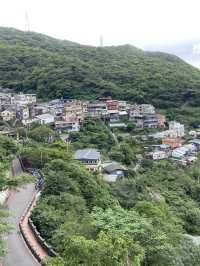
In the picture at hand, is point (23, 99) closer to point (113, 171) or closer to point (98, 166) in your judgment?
point (98, 166)

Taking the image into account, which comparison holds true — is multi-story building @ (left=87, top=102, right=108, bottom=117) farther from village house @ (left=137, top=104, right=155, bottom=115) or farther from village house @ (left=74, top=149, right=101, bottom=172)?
village house @ (left=74, top=149, right=101, bottom=172)

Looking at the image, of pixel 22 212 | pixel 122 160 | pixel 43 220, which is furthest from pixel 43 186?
pixel 122 160

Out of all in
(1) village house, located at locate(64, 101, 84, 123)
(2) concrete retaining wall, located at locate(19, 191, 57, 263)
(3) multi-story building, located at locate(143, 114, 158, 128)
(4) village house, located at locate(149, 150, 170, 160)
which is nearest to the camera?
(2) concrete retaining wall, located at locate(19, 191, 57, 263)

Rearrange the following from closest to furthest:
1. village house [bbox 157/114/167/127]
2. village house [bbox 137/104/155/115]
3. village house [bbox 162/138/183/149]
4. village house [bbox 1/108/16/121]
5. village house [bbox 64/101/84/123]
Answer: village house [bbox 162/138/183/149] → village house [bbox 64/101/84/123] → village house [bbox 1/108/16/121] → village house [bbox 157/114/167/127] → village house [bbox 137/104/155/115]

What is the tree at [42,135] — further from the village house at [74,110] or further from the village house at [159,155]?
the village house at [159,155]

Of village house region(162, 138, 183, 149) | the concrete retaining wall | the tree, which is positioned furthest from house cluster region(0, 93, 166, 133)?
the concrete retaining wall

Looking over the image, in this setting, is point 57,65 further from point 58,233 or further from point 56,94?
point 58,233

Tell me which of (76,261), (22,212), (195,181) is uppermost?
(76,261)
